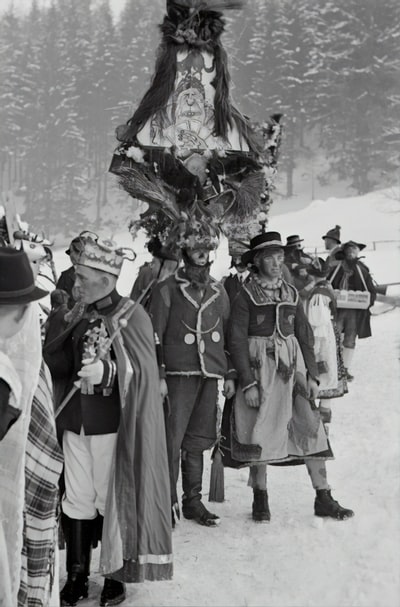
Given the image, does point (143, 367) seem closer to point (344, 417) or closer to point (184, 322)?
point (184, 322)

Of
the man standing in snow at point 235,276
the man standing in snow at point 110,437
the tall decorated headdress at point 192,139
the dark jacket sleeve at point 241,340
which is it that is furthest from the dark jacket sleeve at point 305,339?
the tall decorated headdress at point 192,139

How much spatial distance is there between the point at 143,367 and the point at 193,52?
5.59 meters

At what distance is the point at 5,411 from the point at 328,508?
3.74 meters

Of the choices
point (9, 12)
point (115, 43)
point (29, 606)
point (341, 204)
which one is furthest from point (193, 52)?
point (9, 12)

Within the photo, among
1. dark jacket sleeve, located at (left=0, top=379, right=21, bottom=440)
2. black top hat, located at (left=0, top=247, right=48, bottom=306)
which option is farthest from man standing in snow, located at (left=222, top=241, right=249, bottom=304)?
dark jacket sleeve, located at (left=0, top=379, right=21, bottom=440)

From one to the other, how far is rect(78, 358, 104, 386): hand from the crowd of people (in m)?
0.01

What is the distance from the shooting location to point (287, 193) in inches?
2117

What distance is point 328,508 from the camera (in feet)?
19.7

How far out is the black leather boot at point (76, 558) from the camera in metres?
4.55

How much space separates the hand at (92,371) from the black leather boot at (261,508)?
2.21 metres

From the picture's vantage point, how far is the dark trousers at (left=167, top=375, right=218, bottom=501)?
19.6 ft

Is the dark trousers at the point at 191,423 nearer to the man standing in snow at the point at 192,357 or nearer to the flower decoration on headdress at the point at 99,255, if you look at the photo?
the man standing in snow at the point at 192,357

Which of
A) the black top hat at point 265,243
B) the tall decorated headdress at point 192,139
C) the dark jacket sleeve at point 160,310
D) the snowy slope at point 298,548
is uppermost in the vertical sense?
the tall decorated headdress at point 192,139

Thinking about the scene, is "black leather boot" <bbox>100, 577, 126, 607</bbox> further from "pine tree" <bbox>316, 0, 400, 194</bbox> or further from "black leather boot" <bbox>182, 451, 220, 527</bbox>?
"pine tree" <bbox>316, 0, 400, 194</bbox>
